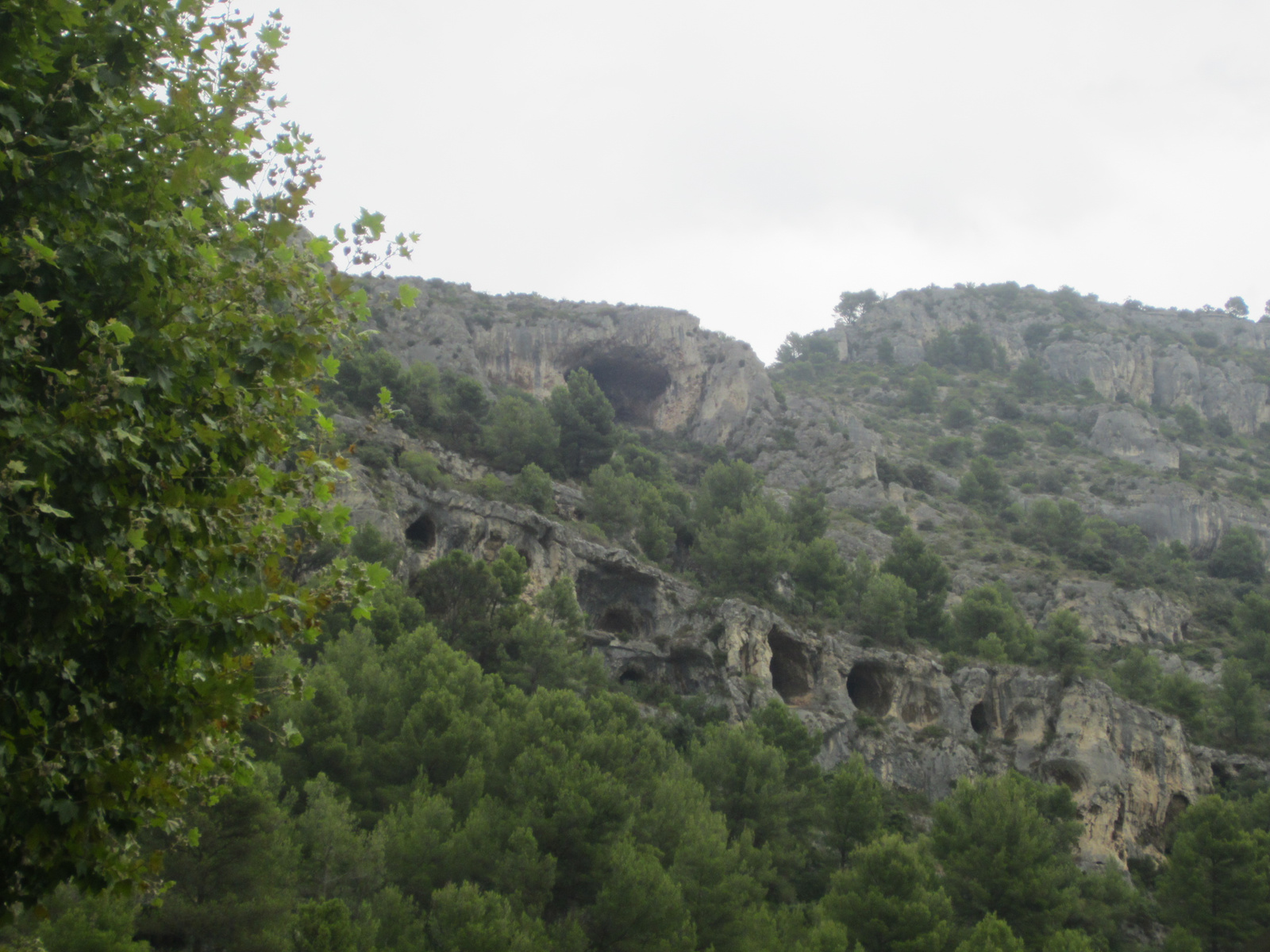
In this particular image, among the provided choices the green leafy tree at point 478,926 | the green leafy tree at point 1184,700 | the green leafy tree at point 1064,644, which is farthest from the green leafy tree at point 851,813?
the green leafy tree at point 1184,700

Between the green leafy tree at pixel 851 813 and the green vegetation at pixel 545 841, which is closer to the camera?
the green vegetation at pixel 545 841

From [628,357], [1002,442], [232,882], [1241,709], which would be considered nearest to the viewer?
[232,882]

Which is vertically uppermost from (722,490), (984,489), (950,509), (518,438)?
(984,489)

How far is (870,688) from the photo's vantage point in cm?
4328

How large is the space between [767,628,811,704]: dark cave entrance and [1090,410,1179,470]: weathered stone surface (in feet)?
188

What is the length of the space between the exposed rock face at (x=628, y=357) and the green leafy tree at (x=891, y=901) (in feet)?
180

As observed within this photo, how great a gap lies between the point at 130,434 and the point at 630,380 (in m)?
76.4

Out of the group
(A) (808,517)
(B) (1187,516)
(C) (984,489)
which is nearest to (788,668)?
(A) (808,517)

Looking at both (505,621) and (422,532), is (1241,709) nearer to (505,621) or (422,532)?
(505,621)

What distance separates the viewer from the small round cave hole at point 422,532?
4216 cm

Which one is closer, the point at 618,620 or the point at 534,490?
the point at 618,620

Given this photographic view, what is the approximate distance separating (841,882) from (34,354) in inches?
896

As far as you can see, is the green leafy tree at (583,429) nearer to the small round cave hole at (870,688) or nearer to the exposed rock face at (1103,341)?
the small round cave hole at (870,688)

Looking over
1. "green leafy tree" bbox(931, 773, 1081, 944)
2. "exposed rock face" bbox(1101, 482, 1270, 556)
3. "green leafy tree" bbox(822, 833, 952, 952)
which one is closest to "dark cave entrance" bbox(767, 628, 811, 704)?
"green leafy tree" bbox(931, 773, 1081, 944)
